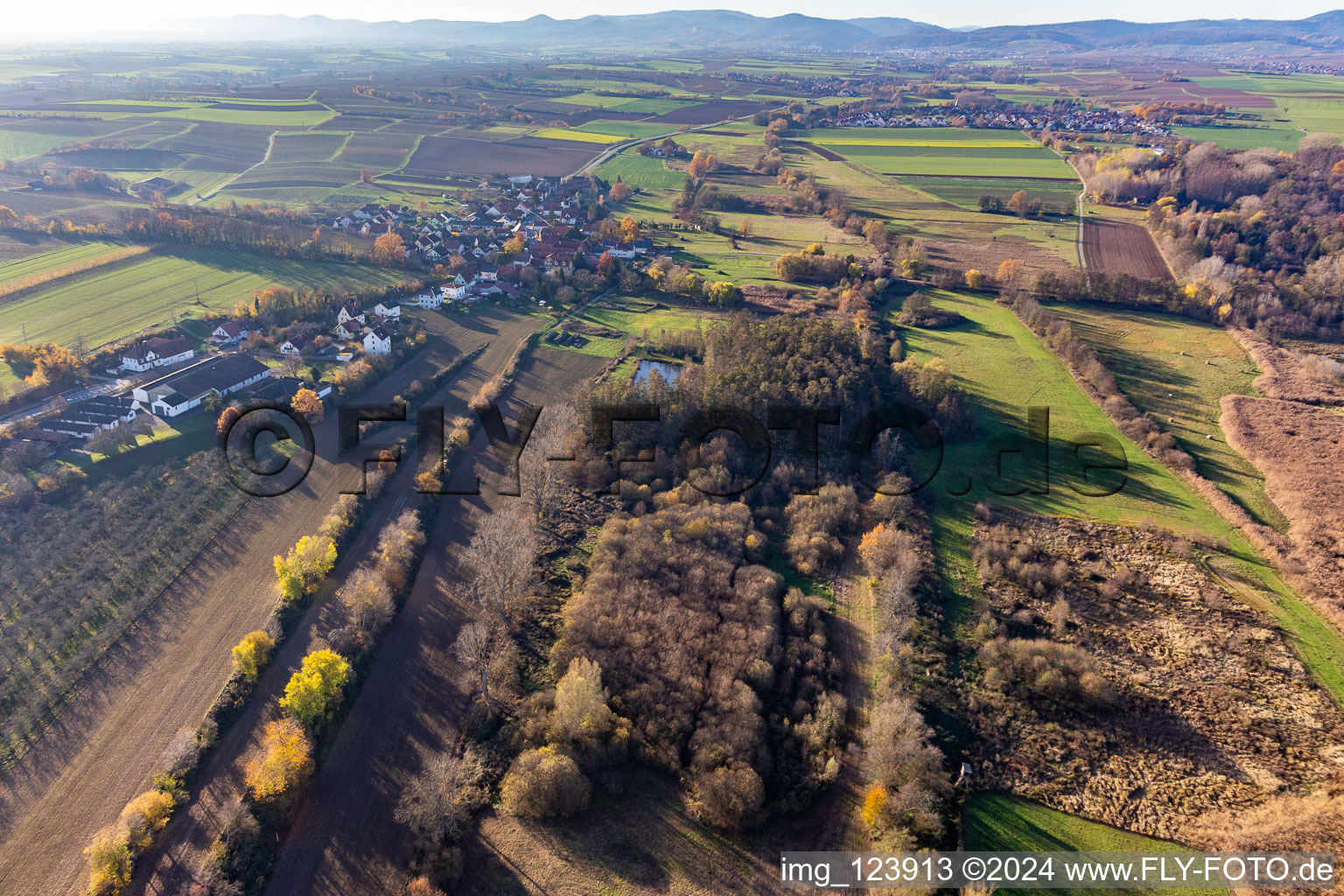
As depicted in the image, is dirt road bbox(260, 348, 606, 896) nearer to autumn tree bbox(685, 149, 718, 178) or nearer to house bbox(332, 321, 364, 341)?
house bbox(332, 321, 364, 341)

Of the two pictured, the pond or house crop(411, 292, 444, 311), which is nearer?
the pond

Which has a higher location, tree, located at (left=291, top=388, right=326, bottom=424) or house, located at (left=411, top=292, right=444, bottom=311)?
house, located at (left=411, top=292, right=444, bottom=311)

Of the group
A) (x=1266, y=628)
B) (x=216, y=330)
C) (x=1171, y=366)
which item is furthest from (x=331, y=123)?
(x=1266, y=628)

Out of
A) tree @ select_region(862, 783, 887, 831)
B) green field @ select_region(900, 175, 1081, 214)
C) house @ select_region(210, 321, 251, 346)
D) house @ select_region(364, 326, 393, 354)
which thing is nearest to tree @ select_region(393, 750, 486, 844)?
tree @ select_region(862, 783, 887, 831)

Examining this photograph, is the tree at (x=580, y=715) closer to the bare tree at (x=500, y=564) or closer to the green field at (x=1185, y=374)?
the bare tree at (x=500, y=564)

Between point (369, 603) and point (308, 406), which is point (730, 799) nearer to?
point (369, 603)

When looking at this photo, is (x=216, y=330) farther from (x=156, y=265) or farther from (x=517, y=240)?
(x=517, y=240)
